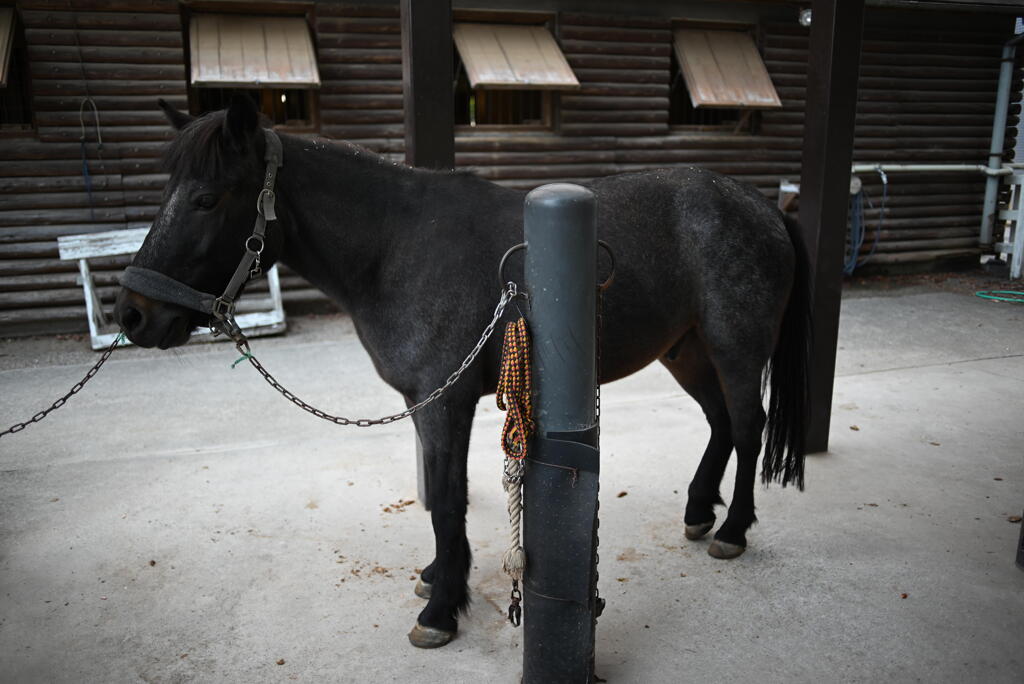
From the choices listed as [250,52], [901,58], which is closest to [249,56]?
[250,52]

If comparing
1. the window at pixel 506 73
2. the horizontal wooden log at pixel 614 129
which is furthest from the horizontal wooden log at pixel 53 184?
the horizontal wooden log at pixel 614 129

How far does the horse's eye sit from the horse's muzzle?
Answer: 34cm

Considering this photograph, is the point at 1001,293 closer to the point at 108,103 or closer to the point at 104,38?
the point at 108,103

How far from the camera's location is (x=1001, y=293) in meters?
7.50

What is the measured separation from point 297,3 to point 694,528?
270 inches

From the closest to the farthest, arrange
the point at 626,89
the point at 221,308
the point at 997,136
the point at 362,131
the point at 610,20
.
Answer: the point at 221,308
the point at 362,131
the point at 610,20
the point at 626,89
the point at 997,136

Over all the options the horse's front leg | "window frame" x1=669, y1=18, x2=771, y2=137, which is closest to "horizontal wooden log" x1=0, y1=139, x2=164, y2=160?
the horse's front leg

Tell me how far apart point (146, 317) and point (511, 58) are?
6473 millimetres

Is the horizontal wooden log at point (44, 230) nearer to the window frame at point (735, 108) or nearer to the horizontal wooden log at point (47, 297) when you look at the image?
the horizontal wooden log at point (47, 297)

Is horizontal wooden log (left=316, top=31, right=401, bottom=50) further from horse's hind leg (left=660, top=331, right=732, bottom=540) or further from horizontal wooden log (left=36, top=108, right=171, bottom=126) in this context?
horse's hind leg (left=660, top=331, right=732, bottom=540)

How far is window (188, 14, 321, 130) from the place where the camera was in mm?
7090

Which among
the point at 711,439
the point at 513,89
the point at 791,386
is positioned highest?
the point at 513,89

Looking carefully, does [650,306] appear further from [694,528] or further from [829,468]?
[829,468]

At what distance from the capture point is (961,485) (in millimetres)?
3824
